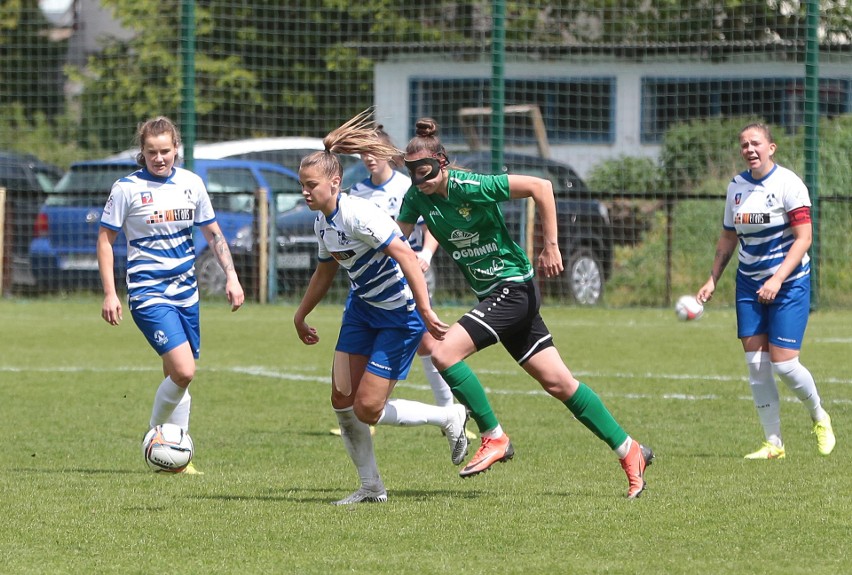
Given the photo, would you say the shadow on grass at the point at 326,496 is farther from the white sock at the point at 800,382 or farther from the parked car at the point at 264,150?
the parked car at the point at 264,150

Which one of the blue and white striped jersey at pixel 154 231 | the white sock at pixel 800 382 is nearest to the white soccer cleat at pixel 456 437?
the blue and white striped jersey at pixel 154 231

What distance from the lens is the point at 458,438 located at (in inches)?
262

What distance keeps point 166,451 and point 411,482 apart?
3.92 feet

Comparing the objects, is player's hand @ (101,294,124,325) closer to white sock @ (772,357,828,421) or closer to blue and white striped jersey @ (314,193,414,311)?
blue and white striped jersey @ (314,193,414,311)

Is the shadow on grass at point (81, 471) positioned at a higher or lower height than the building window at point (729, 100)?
lower

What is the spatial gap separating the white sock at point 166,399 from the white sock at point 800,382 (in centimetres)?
321

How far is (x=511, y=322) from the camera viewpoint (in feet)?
21.0

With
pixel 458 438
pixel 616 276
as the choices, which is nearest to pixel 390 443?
pixel 458 438

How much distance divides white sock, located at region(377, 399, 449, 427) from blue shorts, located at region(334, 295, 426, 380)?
0.28m

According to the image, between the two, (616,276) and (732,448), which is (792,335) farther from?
(616,276)

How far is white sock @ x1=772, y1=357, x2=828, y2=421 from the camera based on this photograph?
7.58 metres

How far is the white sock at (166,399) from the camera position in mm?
7176

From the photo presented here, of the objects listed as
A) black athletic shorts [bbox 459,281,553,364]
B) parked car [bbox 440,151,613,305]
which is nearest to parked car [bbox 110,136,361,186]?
parked car [bbox 440,151,613,305]

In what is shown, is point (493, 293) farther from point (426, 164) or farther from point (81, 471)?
point (81, 471)
